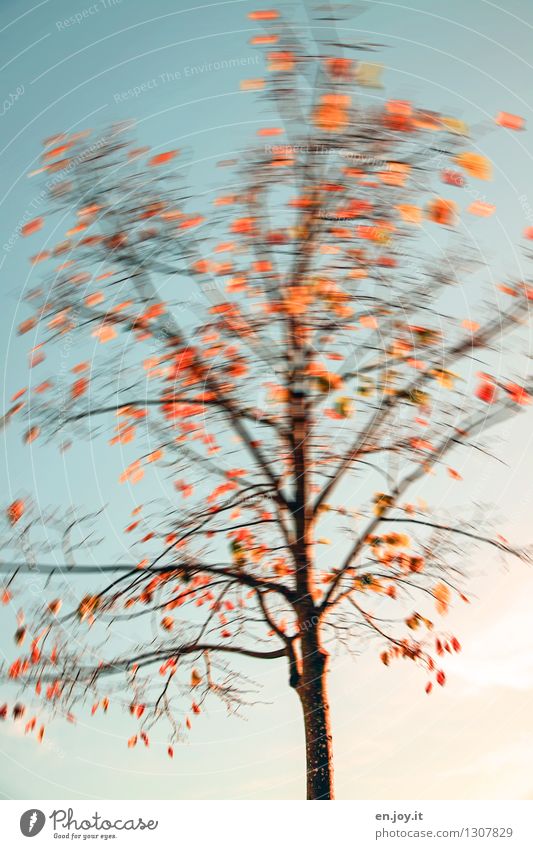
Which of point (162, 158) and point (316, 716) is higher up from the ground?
point (162, 158)

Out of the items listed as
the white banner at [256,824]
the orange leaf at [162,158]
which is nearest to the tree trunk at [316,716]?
the white banner at [256,824]

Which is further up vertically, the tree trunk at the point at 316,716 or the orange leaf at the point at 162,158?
the orange leaf at the point at 162,158

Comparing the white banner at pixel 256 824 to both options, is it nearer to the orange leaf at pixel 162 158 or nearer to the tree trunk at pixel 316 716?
the tree trunk at pixel 316 716

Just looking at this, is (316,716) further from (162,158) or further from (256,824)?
(162,158)

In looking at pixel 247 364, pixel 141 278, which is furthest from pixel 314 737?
pixel 141 278

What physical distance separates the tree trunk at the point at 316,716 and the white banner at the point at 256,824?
0.33 metres

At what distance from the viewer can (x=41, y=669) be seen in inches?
185

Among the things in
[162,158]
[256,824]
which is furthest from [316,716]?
[162,158]

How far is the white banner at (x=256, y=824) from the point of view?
12.9 feet

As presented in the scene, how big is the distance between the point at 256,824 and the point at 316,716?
0.79m

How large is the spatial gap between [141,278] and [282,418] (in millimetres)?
1248

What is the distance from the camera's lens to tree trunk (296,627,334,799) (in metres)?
4.43

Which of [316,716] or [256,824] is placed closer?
[256,824]

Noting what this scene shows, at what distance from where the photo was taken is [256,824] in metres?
4.00
